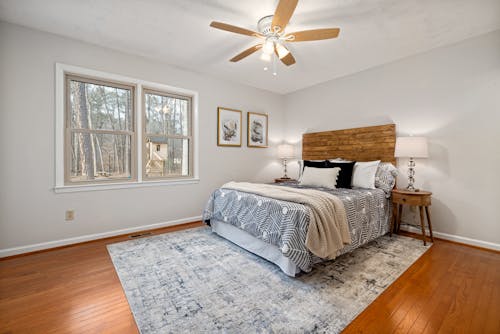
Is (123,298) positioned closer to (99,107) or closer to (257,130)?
(99,107)

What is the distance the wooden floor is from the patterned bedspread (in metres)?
0.54

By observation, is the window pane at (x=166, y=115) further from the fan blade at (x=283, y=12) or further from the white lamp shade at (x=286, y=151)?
the fan blade at (x=283, y=12)

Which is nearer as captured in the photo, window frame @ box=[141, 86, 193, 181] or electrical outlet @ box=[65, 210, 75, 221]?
electrical outlet @ box=[65, 210, 75, 221]

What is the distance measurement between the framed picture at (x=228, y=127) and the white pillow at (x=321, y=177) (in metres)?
1.56

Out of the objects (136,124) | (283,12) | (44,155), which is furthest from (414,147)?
(44,155)

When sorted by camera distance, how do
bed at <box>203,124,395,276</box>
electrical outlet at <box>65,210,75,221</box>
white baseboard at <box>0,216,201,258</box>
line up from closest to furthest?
bed at <box>203,124,395,276</box> → white baseboard at <box>0,216,201,258</box> → electrical outlet at <box>65,210,75,221</box>

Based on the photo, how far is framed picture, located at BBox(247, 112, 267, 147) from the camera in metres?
4.52

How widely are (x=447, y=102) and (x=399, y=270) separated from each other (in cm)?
231

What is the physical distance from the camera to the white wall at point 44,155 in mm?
2412

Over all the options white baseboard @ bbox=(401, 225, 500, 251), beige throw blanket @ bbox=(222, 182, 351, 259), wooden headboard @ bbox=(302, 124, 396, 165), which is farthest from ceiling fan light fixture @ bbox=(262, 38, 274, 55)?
white baseboard @ bbox=(401, 225, 500, 251)

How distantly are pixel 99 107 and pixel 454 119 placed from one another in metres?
4.71

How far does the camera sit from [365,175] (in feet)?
10.4

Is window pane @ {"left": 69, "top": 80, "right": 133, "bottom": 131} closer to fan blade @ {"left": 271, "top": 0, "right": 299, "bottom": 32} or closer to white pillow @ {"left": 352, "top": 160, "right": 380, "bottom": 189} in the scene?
fan blade @ {"left": 271, "top": 0, "right": 299, "bottom": 32}

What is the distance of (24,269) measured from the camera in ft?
7.11
